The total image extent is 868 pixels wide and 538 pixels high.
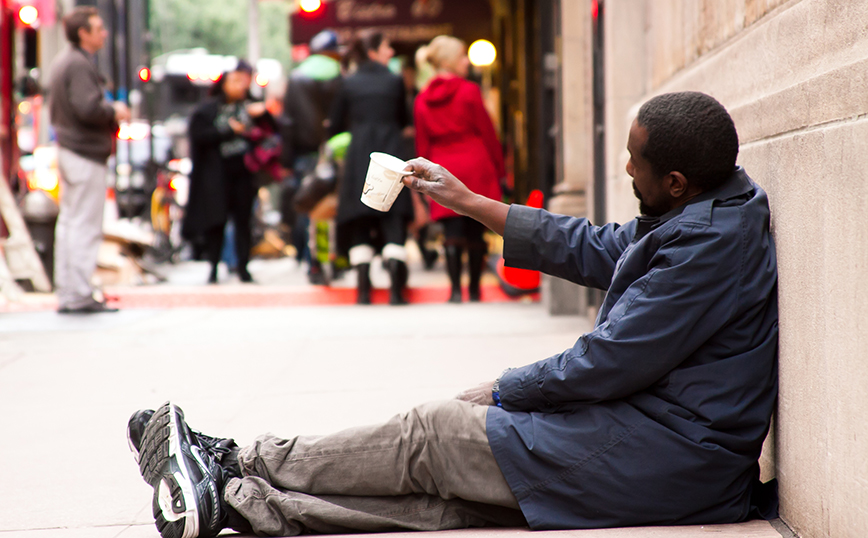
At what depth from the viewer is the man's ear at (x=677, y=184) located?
2.29 metres

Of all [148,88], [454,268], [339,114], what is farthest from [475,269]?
[148,88]

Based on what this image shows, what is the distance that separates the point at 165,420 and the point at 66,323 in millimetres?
4721

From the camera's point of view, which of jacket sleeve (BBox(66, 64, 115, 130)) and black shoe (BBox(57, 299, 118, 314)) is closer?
jacket sleeve (BBox(66, 64, 115, 130))

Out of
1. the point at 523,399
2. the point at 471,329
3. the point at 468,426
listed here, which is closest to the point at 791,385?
the point at 523,399

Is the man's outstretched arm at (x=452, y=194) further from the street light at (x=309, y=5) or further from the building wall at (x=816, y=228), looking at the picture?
the street light at (x=309, y=5)

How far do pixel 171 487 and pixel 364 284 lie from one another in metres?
5.62

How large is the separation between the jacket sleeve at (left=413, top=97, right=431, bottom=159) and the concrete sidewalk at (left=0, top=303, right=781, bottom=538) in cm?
133

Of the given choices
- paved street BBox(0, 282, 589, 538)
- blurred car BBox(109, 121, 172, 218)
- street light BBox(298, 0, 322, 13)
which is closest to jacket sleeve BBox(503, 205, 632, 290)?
paved street BBox(0, 282, 589, 538)

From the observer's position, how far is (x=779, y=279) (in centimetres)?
241

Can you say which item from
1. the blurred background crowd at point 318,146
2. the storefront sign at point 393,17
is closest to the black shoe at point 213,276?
the blurred background crowd at point 318,146

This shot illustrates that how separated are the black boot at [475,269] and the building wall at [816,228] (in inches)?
193

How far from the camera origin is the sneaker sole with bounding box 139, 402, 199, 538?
2.32 metres

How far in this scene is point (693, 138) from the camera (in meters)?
2.25

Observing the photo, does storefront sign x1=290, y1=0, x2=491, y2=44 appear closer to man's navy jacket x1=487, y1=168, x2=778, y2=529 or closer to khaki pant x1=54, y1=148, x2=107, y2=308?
khaki pant x1=54, y1=148, x2=107, y2=308
